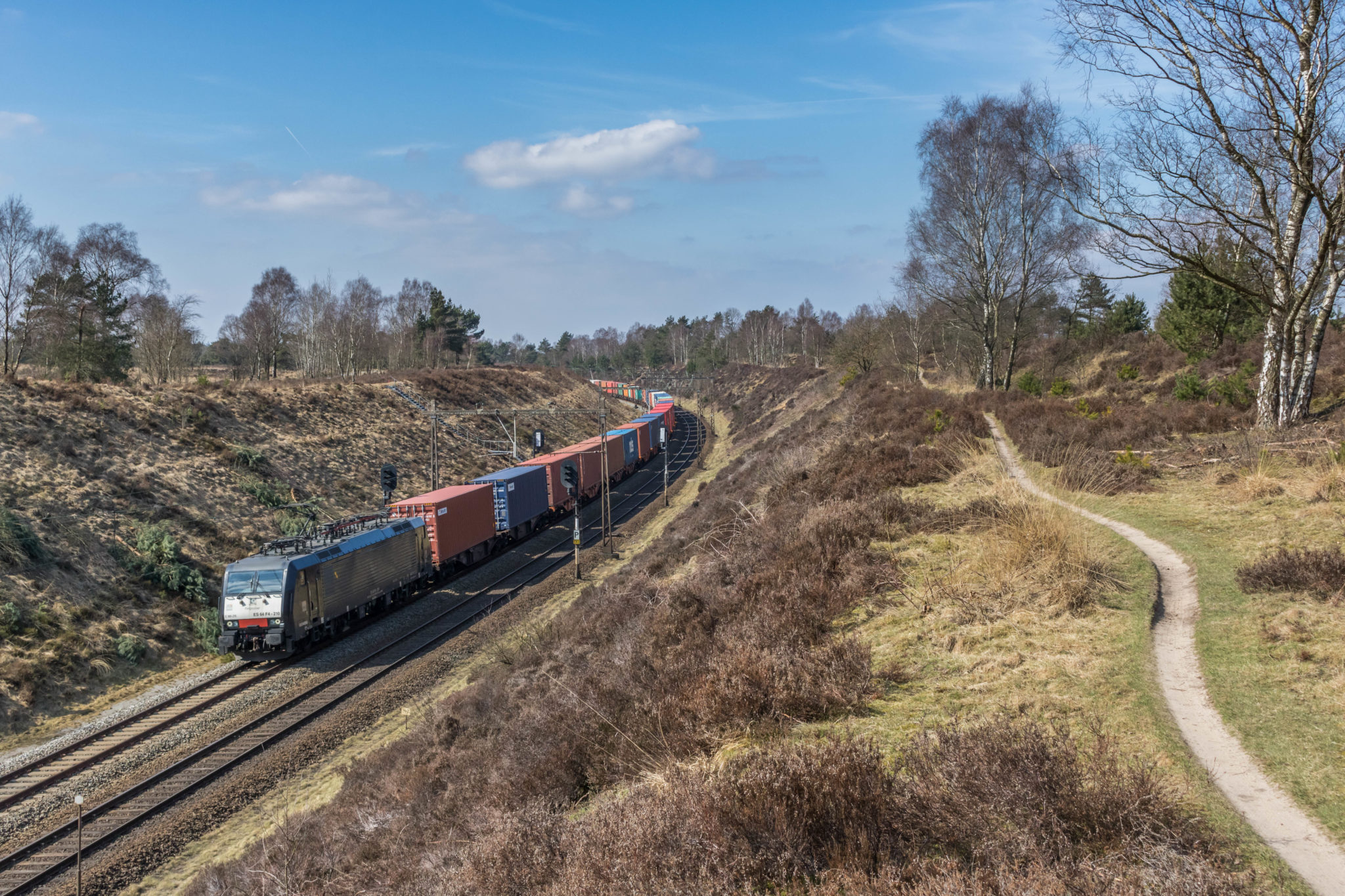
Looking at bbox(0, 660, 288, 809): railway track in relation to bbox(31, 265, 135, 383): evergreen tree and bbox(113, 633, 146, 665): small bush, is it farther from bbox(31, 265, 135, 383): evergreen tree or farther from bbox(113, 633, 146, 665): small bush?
bbox(31, 265, 135, 383): evergreen tree

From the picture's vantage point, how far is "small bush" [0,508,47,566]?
18719 millimetres

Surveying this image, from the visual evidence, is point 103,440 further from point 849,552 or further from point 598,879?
point 598,879

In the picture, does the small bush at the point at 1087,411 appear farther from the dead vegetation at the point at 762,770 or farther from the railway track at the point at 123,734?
the railway track at the point at 123,734

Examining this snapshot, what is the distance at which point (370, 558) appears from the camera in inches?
820

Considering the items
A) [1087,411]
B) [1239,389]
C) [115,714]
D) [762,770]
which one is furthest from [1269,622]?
[115,714]

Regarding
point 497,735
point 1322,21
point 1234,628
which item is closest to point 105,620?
point 497,735

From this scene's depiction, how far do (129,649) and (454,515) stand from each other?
966 cm

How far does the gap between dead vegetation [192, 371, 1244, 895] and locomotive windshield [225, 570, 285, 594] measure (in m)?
6.10

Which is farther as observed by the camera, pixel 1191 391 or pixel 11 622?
pixel 1191 391

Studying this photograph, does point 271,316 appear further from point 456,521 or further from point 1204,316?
point 1204,316

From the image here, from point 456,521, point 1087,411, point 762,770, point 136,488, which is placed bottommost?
point 456,521

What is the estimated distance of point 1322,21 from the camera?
10195mm

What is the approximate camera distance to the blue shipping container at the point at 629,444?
155 feet

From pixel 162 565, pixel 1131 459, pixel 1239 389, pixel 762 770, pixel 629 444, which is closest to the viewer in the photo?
pixel 762 770
